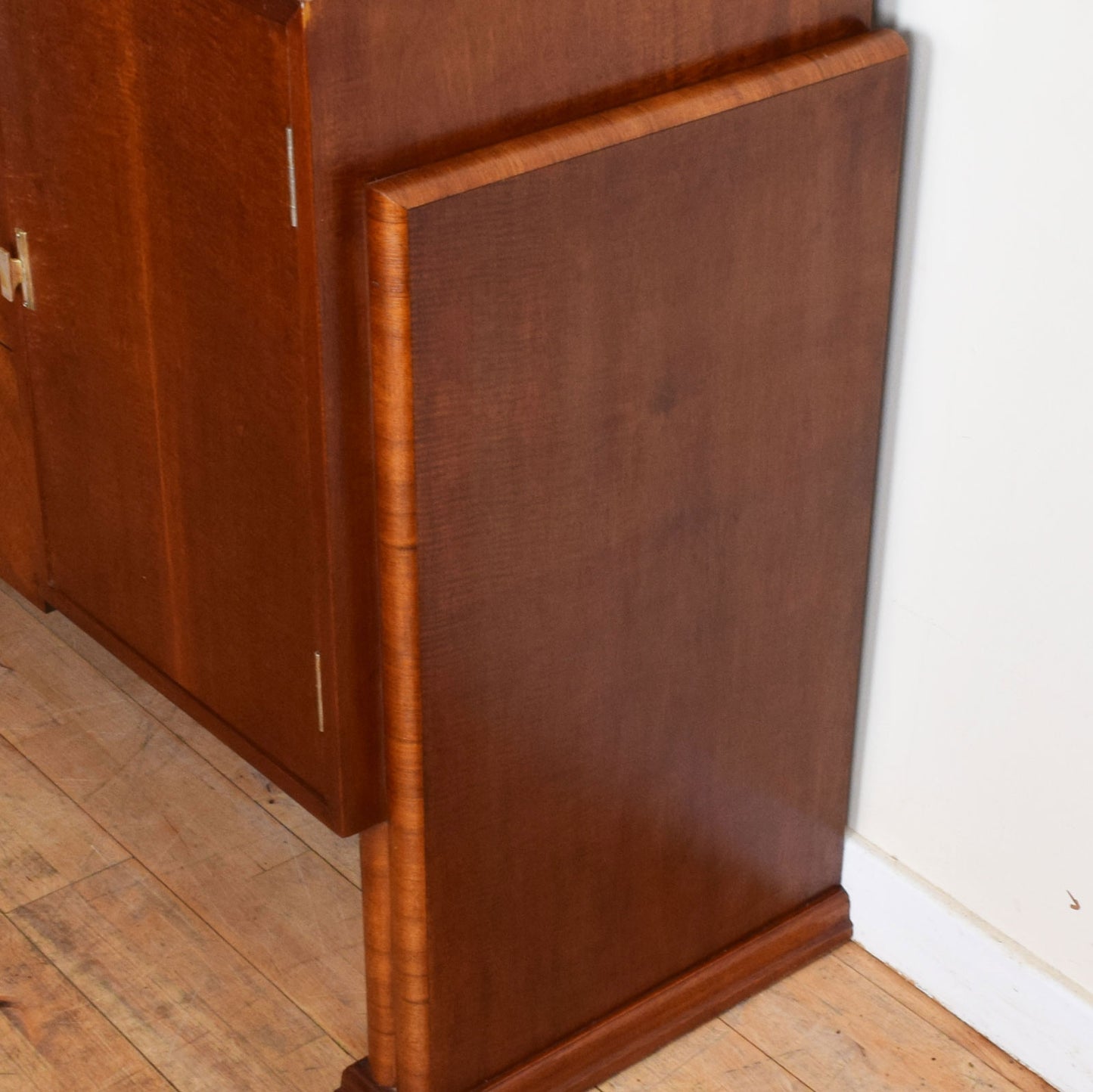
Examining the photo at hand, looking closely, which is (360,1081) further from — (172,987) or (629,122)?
(629,122)

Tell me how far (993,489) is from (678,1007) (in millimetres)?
566

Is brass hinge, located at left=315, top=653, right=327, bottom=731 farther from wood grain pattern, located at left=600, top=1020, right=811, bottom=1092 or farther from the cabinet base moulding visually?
wood grain pattern, located at left=600, top=1020, right=811, bottom=1092

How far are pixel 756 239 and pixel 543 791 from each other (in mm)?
461

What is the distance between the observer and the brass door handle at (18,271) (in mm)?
1480

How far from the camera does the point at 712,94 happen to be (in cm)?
125

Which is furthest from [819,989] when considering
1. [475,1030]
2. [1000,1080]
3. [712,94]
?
[712,94]

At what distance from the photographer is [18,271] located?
1.50 meters

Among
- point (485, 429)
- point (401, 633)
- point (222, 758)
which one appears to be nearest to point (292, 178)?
point (485, 429)

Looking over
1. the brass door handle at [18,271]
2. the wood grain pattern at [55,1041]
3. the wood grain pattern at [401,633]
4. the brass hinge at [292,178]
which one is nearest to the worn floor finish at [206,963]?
the wood grain pattern at [55,1041]

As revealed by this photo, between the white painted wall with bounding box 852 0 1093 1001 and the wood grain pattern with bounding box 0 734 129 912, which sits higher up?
the white painted wall with bounding box 852 0 1093 1001

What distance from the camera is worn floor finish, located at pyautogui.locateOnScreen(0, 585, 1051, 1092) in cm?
161

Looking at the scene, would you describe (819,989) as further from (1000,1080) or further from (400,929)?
(400,929)

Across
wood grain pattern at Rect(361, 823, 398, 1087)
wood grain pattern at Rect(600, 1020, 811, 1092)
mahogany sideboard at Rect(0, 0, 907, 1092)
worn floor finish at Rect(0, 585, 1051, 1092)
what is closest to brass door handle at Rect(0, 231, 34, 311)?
mahogany sideboard at Rect(0, 0, 907, 1092)

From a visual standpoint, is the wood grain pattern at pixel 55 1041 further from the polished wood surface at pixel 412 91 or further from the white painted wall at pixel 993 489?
the white painted wall at pixel 993 489
